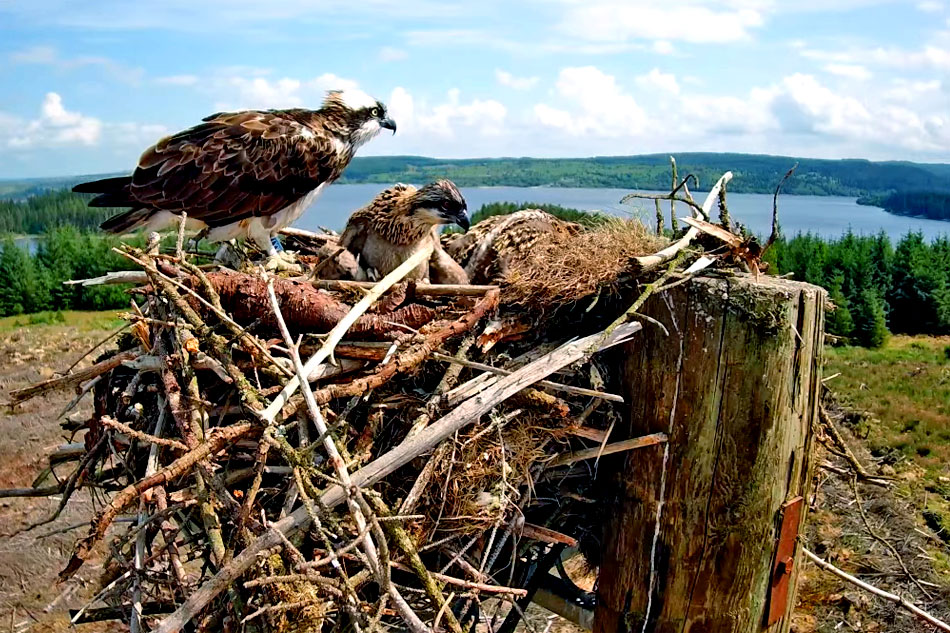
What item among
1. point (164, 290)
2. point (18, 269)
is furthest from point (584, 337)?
point (18, 269)

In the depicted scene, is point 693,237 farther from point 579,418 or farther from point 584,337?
point 579,418

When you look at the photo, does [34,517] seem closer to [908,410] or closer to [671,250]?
[671,250]

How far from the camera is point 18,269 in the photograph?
41656mm

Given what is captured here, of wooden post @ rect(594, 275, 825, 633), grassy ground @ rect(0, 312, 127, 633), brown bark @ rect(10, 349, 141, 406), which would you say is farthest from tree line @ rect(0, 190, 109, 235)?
wooden post @ rect(594, 275, 825, 633)

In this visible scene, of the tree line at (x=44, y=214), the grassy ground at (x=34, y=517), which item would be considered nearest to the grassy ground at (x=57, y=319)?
the tree line at (x=44, y=214)

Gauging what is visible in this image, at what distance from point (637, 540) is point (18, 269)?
46445mm

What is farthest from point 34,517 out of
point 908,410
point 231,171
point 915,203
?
point 915,203

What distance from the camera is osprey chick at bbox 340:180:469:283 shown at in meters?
4.61

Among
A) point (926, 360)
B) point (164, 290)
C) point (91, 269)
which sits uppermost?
point (164, 290)

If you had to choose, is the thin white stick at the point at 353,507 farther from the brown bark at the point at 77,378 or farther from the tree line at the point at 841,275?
the tree line at the point at 841,275

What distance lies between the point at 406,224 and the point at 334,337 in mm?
1792

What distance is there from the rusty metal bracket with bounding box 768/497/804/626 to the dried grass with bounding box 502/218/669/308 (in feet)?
3.83

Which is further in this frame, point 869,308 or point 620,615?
point 869,308

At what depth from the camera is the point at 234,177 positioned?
538cm
